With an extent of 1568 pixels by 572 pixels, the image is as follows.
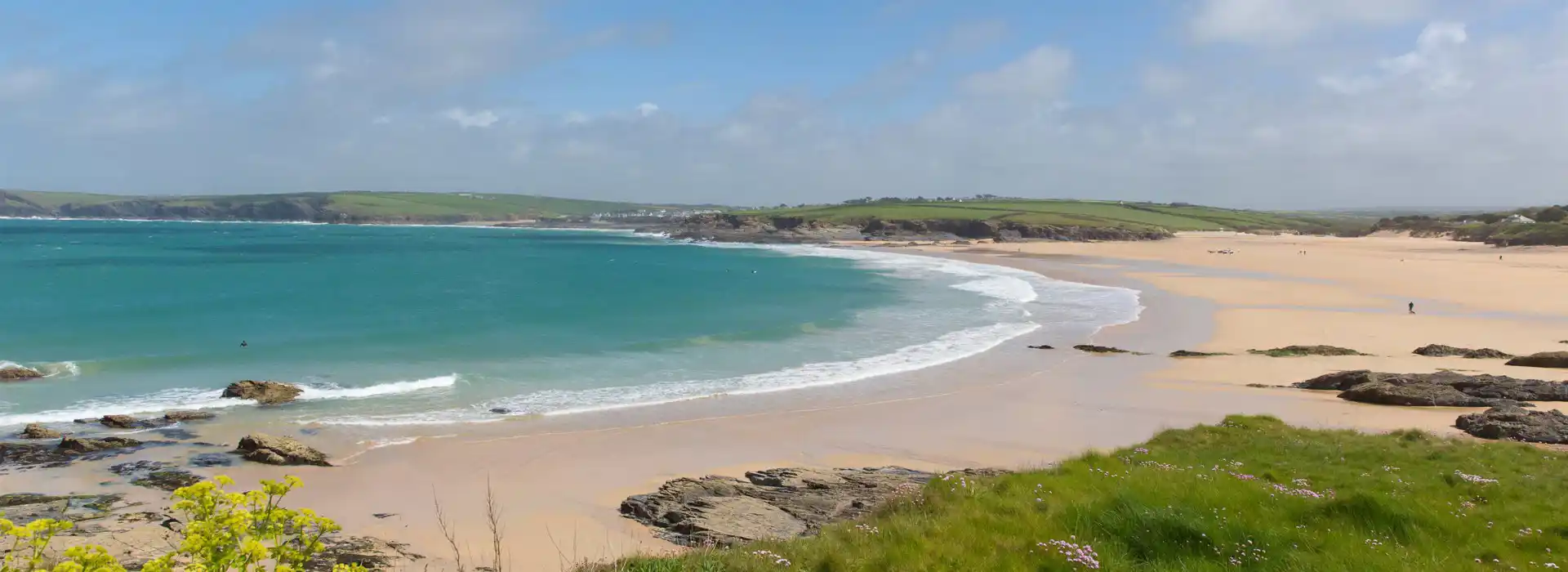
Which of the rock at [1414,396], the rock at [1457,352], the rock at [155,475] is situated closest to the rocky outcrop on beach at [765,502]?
the rock at [155,475]

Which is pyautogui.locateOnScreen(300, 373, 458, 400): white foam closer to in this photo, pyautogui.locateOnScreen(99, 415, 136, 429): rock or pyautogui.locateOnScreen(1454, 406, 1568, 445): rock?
pyautogui.locateOnScreen(99, 415, 136, 429): rock

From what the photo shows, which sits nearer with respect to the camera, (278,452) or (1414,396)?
(278,452)

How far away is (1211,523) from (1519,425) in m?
11.1

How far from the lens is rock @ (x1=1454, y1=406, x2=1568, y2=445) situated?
1351 cm

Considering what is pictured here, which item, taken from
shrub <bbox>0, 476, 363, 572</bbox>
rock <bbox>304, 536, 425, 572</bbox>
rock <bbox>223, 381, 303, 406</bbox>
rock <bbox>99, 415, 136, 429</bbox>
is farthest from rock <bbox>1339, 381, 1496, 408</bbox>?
rock <bbox>99, 415, 136, 429</bbox>

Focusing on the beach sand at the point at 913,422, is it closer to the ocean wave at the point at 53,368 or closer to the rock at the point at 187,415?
the rock at the point at 187,415

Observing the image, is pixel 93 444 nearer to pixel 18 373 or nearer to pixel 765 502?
pixel 18 373

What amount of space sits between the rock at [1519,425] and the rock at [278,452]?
2154 centimetres

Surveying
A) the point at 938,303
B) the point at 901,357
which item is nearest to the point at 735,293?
the point at 938,303

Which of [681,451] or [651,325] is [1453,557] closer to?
[681,451]

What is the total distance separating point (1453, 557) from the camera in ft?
23.2

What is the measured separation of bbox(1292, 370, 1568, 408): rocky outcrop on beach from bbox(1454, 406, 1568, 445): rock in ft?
7.75

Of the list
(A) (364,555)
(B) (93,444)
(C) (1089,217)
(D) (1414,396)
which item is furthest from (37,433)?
(C) (1089,217)

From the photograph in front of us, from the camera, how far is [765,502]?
1164 cm
